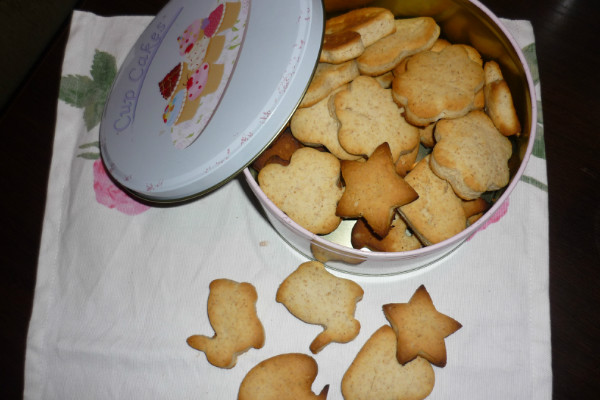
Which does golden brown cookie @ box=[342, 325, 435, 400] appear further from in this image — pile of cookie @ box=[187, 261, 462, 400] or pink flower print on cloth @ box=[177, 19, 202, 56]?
pink flower print on cloth @ box=[177, 19, 202, 56]

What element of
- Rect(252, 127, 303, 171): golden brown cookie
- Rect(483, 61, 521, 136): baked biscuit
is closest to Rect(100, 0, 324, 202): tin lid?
Rect(252, 127, 303, 171): golden brown cookie

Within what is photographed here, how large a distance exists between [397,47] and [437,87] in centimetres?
7

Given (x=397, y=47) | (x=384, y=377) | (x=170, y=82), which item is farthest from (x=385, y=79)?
(x=384, y=377)

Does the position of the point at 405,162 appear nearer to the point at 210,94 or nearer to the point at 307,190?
the point at 307,190

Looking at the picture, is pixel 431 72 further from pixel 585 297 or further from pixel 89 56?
pixel 89 56

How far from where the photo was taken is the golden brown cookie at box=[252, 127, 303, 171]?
52cm

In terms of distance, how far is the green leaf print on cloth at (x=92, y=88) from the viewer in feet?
2.12

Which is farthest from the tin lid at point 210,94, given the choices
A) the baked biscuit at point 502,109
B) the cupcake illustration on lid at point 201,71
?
the baked biscuit at point 502,109

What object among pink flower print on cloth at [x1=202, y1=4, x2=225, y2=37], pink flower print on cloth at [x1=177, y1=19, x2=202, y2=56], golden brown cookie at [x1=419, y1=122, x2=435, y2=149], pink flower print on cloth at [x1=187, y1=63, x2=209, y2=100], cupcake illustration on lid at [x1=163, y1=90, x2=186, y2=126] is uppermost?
pink flower print on cloth at [x1=202, y1=4, x2=225, y2=37]

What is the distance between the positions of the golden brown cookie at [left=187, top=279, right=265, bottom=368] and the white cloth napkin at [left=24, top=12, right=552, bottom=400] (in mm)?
16

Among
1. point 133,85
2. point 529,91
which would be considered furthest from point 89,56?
point 529,91

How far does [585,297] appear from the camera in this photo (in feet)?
1.81

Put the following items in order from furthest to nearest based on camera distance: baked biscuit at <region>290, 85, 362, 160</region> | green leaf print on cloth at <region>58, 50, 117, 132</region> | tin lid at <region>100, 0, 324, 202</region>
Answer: green leaf print on cloth at <region>58, 50, 117, 132</region> < baked biscuit at <region>290, 85, 362, 160</region> < tin lid at <region>100, 0, 324, 202</region>

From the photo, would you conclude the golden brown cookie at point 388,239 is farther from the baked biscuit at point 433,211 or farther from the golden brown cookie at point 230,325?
the golden brown cookie at point 230,325
